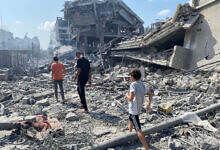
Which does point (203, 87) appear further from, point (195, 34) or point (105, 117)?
point (105, 117)

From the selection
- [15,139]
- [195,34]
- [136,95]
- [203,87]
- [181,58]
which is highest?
[195,34]

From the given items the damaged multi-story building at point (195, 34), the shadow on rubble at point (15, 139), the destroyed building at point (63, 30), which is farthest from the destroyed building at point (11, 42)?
the shadow on rubble at point (15, 139)

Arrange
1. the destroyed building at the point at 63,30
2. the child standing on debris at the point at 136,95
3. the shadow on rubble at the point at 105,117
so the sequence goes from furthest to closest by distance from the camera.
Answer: the destroyed building at the point at 63,30, the shadow on rubble at the point at 105,117, the child standing on debris at the point at 136,95

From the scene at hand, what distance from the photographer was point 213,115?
383 cm

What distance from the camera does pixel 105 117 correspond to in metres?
4.38

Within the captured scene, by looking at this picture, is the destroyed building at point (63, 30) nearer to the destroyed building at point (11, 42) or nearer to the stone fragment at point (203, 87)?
the destroyed building at point (11, 42)

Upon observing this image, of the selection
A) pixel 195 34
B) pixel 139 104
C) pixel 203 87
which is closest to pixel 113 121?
pixel 139 104

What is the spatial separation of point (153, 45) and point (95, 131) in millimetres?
8268

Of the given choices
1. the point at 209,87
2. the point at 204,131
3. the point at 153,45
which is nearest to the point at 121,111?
the point at 204,131

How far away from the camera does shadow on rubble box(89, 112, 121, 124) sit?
13.5 feet

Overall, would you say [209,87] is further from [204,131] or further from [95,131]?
[95,131]

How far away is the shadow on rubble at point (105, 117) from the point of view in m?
4.10

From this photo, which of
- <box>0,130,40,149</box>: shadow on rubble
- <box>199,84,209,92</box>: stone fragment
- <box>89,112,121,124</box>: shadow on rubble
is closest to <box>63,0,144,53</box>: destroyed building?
<box>199,84,209,92</box>: stone fragment

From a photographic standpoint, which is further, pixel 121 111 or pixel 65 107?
pixel 65 107
